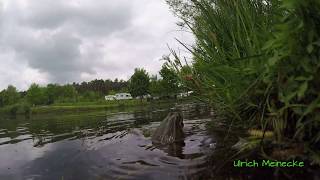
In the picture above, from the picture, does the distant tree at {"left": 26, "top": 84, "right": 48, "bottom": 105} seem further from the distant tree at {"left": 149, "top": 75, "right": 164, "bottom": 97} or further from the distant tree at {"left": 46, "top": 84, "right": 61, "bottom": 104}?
the distant tree at {"left": 149, "top": 75, "right": 164, "bottom": 97}

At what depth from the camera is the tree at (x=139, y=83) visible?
274ft

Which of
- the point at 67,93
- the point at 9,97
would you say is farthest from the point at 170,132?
the point at 67,93

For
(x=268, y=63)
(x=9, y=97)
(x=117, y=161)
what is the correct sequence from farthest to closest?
(x=9, y=97), (x=117, y=161), (x=268, y=63)

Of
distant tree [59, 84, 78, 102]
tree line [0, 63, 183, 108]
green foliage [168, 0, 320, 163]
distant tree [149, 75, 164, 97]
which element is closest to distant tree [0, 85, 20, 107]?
tree line [0, 63, 183, 108]

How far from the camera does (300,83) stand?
10.3 ft

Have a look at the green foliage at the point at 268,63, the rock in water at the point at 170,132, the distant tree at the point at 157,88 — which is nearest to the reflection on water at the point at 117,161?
the rock in water at the point at 170,132

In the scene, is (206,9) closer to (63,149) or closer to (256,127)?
(256,127)

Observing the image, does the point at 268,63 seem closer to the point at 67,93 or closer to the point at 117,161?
the point at 117,161

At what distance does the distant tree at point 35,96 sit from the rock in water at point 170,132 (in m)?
115

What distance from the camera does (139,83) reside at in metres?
84.0

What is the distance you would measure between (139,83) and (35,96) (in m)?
52.8

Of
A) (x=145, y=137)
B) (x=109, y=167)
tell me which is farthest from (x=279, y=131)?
(x=145, y=137)

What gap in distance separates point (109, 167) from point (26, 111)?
82564 millimetres

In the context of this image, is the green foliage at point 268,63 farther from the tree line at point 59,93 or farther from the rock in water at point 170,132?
the tree line at point 59,93
